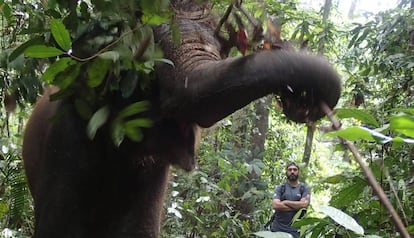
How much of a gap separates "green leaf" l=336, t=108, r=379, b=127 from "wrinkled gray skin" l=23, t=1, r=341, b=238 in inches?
5.3

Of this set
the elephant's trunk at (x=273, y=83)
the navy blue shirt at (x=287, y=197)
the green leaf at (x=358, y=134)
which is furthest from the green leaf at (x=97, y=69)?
the navy blue shirt at (x=287, y=197)

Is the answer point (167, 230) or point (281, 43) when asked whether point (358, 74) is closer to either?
point (167, 230)

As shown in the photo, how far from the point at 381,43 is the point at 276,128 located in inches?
165

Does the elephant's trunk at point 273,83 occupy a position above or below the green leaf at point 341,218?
above

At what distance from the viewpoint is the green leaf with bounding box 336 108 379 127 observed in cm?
118

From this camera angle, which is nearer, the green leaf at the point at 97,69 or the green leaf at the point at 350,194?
the green leaf at the point at 97,69

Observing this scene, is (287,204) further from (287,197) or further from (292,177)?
(292,177)

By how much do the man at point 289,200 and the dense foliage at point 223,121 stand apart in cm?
23

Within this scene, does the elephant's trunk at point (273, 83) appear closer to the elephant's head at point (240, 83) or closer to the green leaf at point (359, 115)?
the elephant's head at point (240, 83)

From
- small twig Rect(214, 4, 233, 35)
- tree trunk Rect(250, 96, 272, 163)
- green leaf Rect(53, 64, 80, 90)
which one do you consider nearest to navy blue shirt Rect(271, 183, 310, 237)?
tree trunk Rect(250, 96, 272, 163)

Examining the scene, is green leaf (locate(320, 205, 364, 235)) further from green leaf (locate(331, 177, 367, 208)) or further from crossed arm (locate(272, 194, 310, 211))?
crossed arm (locate(272, 194, 310, 211))

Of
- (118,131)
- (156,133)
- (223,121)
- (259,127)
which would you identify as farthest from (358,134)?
(259,127)

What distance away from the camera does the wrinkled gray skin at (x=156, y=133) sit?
1.39 meters

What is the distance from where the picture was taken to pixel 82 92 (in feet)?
4.82
